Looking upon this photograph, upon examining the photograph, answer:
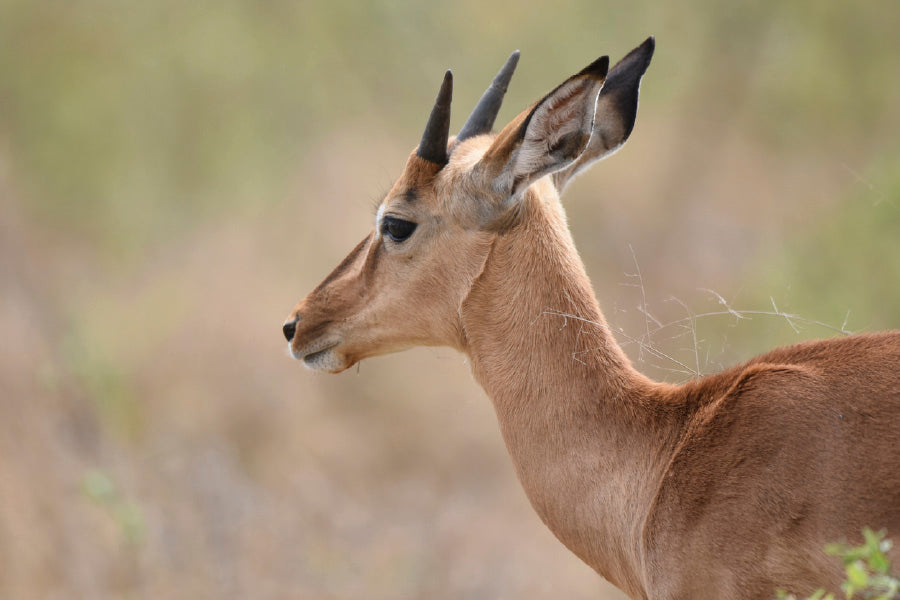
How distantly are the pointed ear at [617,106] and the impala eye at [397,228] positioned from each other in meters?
0.82

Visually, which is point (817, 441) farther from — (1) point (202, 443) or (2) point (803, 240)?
(1) point (202, 443)

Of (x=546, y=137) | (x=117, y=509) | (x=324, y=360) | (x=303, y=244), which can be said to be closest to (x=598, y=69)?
(x=546, y=137)

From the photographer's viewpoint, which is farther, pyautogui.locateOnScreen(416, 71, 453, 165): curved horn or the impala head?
pyautogui.locateOnScreen(416, 71, 453, 165): curved horn

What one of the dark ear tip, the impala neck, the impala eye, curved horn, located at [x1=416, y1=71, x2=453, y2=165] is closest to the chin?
the impala eye

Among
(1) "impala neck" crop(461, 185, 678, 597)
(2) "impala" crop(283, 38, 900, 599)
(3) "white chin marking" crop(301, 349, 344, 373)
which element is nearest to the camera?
(2) "impala" crop(283, 38, 900, 599)

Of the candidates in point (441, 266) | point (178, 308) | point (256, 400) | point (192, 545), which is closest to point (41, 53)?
point (178, 308)

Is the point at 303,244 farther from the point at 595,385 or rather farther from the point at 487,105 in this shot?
the point at 595,385

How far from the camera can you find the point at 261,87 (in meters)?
14.6

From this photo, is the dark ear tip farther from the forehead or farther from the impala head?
the forehead

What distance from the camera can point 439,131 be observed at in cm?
454

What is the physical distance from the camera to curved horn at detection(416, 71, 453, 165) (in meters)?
4.43

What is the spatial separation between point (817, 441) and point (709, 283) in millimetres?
12109

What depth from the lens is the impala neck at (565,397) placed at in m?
3.91

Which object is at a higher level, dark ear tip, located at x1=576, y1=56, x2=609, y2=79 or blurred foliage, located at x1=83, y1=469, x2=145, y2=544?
dark ear tip, located at x1=576, y1=56, x2=609, y2=79
